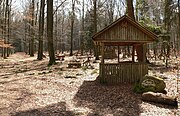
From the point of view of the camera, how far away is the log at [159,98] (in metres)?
7.95

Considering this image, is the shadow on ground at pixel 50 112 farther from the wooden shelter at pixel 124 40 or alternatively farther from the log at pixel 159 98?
the wooden shelter at pixel 124 40

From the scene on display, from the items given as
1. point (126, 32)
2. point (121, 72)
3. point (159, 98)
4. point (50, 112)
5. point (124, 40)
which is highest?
point (126, 32)

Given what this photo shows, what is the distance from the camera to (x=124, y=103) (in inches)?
321

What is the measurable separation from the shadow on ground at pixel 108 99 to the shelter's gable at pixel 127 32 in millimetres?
2644

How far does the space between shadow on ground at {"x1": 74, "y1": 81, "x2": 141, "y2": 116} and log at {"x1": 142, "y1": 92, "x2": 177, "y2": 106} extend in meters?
0.36

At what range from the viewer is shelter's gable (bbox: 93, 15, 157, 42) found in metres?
11.4

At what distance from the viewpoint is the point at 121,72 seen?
38.2ft

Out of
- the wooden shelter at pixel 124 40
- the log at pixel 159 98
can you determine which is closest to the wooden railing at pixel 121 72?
the wooden shelter at pixel 124 40

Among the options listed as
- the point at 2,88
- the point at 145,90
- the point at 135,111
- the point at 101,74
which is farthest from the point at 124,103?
the point at 2,88

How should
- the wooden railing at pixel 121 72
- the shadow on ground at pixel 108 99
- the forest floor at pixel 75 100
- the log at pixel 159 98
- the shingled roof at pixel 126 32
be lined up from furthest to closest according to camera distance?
the wooden railing at pixel 121 72 → the shingled roof at pixel 126 32 → the log at pixel 159 98 → the shadow on ground at pixel 108 99 → the forest floor at pixel 75 100

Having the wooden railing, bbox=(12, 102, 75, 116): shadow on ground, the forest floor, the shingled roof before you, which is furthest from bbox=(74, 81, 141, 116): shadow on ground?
the shingled roof

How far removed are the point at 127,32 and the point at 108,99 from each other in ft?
14.7

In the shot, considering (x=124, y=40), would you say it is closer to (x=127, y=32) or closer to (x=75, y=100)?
(x=127, y=32)

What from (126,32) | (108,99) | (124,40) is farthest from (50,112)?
(126,32)
